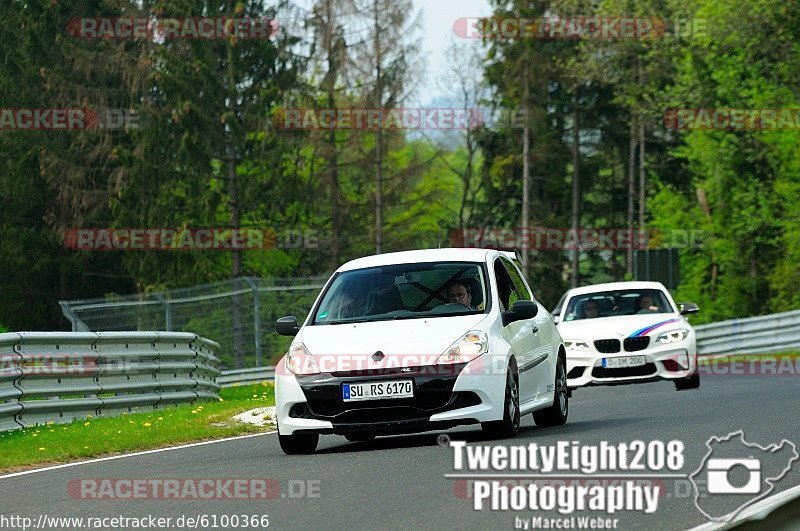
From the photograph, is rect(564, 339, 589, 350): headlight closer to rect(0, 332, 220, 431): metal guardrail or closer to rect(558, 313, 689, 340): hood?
rect(558, 313, 689, 340): hood

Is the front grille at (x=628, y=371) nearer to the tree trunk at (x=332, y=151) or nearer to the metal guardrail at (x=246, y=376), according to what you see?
the metal guardrail at (x=246, y=376)

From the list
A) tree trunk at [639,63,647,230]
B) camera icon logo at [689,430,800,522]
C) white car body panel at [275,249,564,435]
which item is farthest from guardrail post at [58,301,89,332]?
tree trunk at [639,63,647,230]

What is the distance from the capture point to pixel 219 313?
30.7 m

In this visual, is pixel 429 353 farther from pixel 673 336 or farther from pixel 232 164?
pixel 232 164

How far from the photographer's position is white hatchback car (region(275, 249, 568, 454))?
12.5 metres

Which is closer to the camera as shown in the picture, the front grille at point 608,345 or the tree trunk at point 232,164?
the front grille at point 608,345

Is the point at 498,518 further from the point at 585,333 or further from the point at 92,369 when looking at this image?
the point at 585,333

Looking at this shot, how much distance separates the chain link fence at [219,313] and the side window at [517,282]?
1390 centimetres

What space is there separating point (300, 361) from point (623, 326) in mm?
9110

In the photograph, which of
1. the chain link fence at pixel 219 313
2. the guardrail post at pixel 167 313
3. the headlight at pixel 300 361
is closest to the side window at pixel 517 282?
the headlight at pixel 300 361

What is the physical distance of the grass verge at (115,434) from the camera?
1416 centimetres

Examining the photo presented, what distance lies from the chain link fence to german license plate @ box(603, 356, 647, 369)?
9497 mm

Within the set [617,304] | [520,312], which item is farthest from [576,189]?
[520,312]

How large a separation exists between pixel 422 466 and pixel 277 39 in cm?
4071
